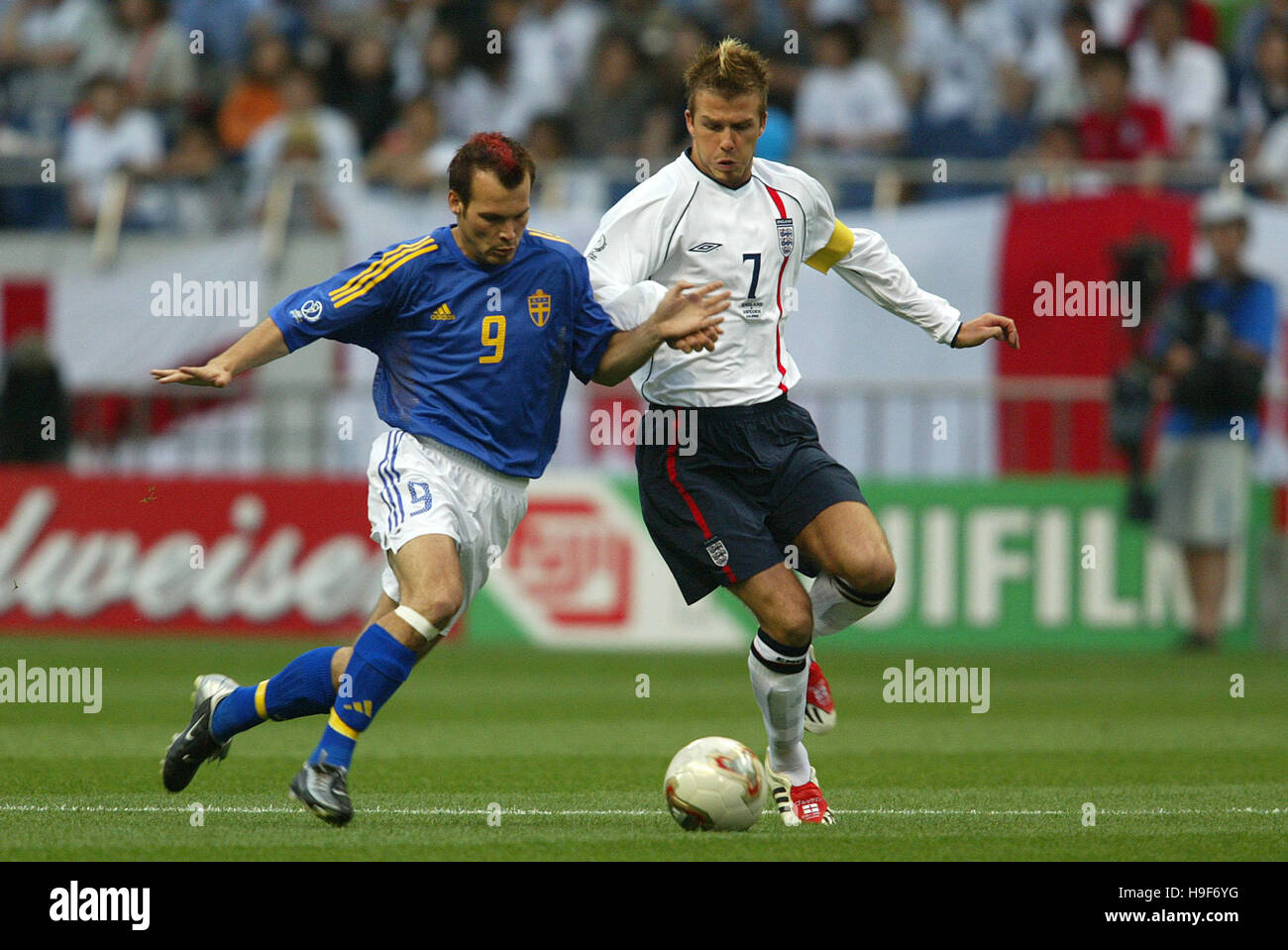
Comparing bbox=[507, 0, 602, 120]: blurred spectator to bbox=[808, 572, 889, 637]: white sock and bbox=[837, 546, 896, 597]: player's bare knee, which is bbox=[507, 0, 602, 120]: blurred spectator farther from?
bbox=[837, 546, 896, 597]: player's bare knee

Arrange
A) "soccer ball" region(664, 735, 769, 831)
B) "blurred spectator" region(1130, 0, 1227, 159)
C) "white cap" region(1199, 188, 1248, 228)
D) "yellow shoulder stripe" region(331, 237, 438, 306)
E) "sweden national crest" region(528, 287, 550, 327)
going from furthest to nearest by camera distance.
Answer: "blurred spectator" region(1130, 0, 1227, 159) < "white cap" region(1199, 188, 1248, 228) < "sweden national crest" region(528, 287, 550, 327) < "yellow shoulder stripe" region(331, 237, 438, 306) < "soccer ball" region(664, 735, 769, 831)

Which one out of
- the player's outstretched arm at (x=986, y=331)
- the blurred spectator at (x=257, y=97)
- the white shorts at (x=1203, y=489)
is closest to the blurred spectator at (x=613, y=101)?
the blurred spectator at (x=257, y=97)

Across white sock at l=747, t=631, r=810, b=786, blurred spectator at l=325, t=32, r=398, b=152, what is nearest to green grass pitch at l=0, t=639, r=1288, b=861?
white sock at l=747, t=631, r=810, b=786

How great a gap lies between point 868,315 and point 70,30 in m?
8.65

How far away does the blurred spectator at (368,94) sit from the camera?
17938mm

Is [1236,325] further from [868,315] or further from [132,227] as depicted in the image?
[132,227]

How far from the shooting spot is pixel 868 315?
1485 cm

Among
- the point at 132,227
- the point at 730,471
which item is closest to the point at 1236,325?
the point at 730,471

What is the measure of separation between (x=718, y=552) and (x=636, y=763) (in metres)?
1.93

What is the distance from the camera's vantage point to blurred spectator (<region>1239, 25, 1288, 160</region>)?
55.0 ft

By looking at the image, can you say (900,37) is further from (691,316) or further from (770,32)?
Result: (691,316)

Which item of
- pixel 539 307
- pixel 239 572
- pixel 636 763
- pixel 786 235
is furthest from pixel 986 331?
pixel 239 572

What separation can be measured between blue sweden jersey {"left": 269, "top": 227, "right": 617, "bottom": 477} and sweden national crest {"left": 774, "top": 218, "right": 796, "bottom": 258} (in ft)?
2.84

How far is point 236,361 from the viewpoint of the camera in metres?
6.72
